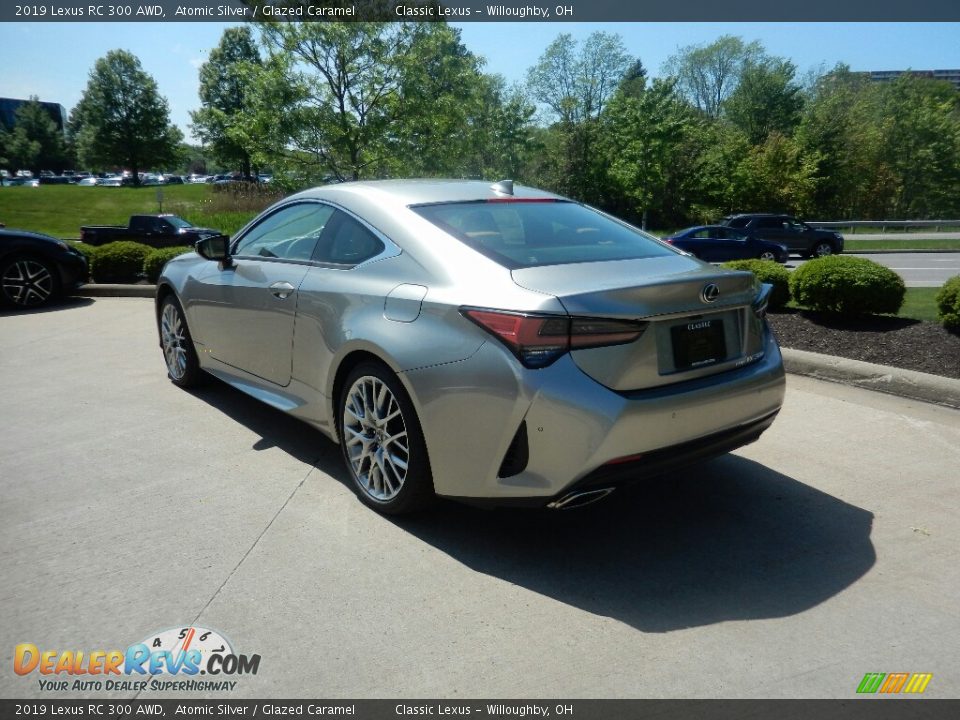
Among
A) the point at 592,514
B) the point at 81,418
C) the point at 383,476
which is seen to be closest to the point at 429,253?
the point at 383,476

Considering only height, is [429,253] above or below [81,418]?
above

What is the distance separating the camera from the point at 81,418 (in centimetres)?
543

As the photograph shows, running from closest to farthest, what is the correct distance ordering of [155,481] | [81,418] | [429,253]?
[429,253] → [155,481] → [81,418]

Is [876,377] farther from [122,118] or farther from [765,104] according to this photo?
[122,118]

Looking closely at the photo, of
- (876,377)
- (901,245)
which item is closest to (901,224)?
(901,245)

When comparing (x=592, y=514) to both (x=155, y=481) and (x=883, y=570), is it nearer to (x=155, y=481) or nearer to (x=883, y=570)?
(x=883, y=570)

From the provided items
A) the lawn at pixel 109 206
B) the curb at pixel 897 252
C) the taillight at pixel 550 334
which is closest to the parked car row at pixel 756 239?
the curb at pixel 897 252

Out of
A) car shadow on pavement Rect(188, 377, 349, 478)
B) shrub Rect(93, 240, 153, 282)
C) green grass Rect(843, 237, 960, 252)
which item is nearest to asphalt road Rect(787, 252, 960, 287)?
green grass Rect(843, 237, 960, 252)

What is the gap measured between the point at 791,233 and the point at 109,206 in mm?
48091

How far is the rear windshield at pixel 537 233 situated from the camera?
3.43m

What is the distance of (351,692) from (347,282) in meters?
2.07

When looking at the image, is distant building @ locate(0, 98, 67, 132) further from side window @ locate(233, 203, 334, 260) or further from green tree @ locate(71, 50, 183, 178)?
side window @ locate(233, 203, 334, 260)

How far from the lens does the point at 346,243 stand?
4.00m
